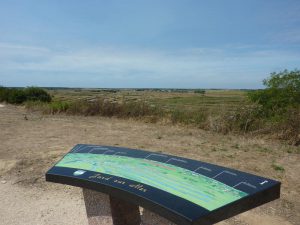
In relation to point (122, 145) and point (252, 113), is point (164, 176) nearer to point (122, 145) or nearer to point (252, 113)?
point (122, 145)

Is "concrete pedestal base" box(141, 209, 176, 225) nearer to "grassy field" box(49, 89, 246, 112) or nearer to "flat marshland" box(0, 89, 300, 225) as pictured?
"flat marshland" box(0, 89, 300, 225)

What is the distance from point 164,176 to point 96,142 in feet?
21.7

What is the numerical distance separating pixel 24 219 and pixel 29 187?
118 cm

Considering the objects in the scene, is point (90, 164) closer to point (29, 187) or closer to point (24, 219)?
point (24, 219)

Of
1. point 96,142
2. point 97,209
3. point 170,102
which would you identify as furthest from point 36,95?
point 97,209

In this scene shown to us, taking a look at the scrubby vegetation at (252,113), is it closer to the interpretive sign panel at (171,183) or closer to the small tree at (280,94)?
the small tree at (280,94)

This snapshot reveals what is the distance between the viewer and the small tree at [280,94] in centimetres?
1089

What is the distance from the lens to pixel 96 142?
31.1 ft

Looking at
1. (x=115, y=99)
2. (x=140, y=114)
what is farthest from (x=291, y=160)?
(x=115, y=99)

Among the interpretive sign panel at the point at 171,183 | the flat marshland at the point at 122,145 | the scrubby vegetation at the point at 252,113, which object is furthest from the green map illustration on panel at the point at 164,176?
the scrubby vegetation at the point at 252,113

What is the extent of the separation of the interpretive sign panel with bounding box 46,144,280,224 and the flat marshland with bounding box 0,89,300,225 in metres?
1.39

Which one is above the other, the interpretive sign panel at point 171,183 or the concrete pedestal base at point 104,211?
the interpretive sign panel at point 171,183

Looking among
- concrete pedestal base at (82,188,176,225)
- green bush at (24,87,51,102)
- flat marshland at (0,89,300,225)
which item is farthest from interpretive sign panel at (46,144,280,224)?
green bush at (24,87,51,102)

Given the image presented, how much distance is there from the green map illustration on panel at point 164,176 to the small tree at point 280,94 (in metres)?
8.08
